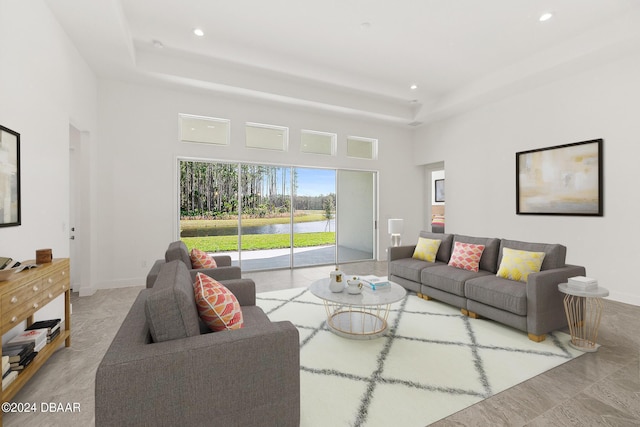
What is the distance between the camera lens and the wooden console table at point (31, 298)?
1770 millimetres

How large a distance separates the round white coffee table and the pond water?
9.39 ft

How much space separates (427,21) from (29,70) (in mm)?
4249

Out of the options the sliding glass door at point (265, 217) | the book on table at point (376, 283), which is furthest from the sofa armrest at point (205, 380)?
the sliding glass door at point (265, 217)

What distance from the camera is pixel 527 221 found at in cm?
506

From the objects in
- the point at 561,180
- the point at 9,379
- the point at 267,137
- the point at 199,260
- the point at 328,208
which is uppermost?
the point at 267,137

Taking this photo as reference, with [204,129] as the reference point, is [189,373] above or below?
below

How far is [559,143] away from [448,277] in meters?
3.11

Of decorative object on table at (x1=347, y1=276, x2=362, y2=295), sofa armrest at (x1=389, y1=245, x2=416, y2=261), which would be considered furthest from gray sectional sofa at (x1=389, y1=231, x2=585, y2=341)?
decorative object on table at (x1=347, y1=276, x2=362, y2=295)

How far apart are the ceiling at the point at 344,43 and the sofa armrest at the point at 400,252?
3018 mm

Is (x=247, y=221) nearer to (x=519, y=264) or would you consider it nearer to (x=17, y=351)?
(x=17, y=351)

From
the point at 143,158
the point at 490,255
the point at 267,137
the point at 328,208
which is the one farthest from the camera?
the point at 328,208

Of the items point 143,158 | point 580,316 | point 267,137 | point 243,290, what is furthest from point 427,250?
point 143,158

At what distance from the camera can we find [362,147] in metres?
6.91

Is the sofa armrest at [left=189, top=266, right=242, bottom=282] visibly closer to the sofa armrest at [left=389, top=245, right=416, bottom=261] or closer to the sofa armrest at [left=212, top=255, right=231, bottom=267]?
the sofa armrest at [left=212, top=255, right=231, bottom=267]
